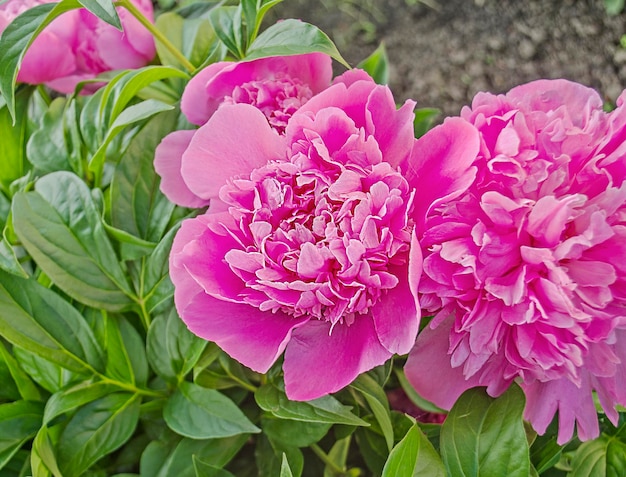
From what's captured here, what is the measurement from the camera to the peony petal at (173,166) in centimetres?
62

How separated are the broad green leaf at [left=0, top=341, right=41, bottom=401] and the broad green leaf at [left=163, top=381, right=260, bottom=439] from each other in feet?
0.49

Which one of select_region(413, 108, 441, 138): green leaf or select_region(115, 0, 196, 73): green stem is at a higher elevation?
select_region(115, 0, 196, 73): green stem

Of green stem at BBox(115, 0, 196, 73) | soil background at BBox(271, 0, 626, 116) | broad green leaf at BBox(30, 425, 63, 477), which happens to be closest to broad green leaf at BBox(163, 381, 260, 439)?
broad green leaf at BBox(30, 425, 63, 477)

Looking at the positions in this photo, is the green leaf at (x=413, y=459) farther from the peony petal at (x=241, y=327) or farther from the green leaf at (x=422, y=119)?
the green leaf at (x=422, y=119)

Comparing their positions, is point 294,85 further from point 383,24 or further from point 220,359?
point 383,24

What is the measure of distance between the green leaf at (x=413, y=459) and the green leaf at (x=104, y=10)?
0.37m

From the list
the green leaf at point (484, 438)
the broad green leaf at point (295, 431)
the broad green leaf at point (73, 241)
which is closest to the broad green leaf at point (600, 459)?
the green leaf at point (484, 438)

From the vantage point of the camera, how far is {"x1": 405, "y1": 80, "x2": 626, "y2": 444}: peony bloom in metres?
0.44

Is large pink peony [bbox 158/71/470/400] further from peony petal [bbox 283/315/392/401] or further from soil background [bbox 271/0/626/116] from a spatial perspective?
soil background [bbox 271/0/626/116]

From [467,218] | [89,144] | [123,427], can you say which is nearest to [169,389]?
[123,427]

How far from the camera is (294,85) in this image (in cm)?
61

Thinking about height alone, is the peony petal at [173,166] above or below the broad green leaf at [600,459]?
above

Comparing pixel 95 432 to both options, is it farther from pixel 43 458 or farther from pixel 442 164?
pixel 442 164

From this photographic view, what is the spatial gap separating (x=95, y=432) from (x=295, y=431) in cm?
19
